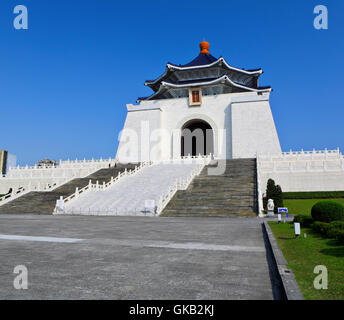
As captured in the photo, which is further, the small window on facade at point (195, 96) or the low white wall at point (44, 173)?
the small window on facade at point (195, 96)

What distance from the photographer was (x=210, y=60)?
3872cm

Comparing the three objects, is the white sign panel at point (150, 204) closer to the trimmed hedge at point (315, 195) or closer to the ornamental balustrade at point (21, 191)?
the trimmed hedge at point (315, 195)

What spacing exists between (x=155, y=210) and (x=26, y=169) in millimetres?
23415

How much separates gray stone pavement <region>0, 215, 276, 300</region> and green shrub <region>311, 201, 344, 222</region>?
Answer: 10.2 feet

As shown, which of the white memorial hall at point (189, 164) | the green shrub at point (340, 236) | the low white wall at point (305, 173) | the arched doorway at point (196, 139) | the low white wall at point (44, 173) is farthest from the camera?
the arched doorway at point (196, 139)

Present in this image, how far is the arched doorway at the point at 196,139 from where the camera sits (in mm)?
35500

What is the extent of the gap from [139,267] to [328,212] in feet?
23.8

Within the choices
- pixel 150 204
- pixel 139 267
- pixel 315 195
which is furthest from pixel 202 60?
pixel 139 267

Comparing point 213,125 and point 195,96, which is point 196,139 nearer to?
point 213,125

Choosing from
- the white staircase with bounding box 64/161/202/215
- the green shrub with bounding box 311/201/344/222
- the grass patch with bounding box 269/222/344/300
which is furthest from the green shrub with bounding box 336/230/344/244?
the white staircase with bounding box 64/161/202/215

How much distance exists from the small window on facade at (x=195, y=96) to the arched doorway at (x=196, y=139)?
7.35 feet

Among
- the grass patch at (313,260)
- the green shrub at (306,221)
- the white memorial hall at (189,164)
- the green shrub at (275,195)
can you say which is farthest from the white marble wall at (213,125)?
the grass patch at (313,260)

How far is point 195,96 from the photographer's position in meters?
35.6
